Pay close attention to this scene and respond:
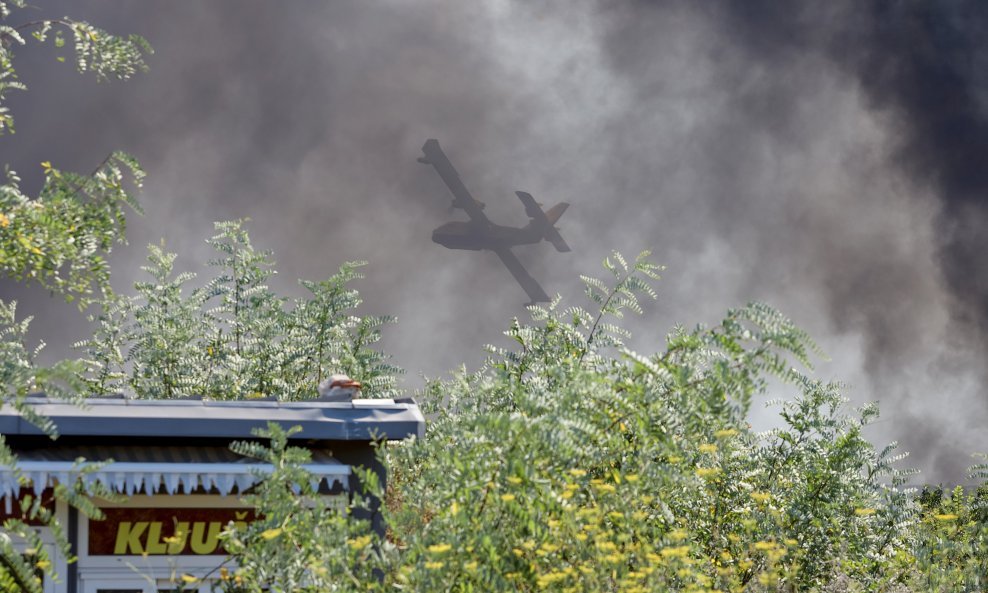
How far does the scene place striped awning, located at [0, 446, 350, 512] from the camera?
8.60m

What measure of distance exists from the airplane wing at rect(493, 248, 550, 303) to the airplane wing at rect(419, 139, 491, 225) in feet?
4.56

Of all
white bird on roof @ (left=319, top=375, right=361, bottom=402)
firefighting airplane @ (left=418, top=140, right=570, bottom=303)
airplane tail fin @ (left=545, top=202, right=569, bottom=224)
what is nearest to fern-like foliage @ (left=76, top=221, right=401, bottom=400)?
white bird on roof @ (left=319, top=375, right=361, bottom=402)

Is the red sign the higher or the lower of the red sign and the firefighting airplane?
the lower

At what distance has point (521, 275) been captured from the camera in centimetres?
3456

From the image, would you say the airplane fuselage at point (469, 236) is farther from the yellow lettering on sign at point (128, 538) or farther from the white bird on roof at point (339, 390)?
the yellow lettering on sign at point (128, 538)

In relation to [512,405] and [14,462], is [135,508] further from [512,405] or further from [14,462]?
[512,405]

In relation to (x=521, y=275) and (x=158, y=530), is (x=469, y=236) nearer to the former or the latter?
(x=521, y=275)

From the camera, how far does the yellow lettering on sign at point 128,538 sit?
9211 mm

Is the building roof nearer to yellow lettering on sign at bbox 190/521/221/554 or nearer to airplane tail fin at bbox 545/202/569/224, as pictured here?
yellow lettering on sign at bbox 190/521/221/554

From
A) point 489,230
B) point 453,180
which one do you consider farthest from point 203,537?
point 489,230

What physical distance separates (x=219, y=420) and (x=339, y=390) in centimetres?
135

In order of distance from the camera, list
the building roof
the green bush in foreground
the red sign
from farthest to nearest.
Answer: the red sign
the building roof
the green bush in foreground

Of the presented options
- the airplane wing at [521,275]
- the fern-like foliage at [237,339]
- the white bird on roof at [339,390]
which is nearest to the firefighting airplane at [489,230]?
the airplane wing at [521,275]

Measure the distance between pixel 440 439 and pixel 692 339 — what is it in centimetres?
266
